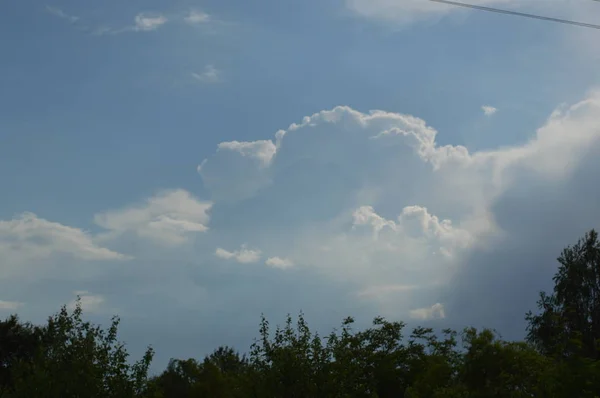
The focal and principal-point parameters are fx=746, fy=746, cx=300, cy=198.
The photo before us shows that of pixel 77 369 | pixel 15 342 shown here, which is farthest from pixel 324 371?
pixel 15 342

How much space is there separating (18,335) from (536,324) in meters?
50.0

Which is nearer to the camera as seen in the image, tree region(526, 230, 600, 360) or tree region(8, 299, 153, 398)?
tree region(8, 299, 153, 398)

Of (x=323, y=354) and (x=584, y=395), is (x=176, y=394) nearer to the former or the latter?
(x=323, y=354)

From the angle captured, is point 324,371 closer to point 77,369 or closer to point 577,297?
point 77,369

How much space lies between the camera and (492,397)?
34.1 m

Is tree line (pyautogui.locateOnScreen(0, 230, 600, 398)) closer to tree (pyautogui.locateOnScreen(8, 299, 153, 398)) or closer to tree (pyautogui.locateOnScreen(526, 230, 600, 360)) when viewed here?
tree (pyautogui.locateOnScreen(8, 299, 153, 398))

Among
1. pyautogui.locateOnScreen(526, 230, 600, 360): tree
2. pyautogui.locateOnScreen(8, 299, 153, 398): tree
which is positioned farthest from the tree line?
pyautogui.locateOnScreen(526, 230, 600, 360): tree

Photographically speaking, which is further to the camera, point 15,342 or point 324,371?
point 15,342

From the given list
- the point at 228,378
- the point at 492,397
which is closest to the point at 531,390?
the point at 492,397

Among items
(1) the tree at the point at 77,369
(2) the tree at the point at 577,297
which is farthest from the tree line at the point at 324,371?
(2) the tree at the point at 577,297

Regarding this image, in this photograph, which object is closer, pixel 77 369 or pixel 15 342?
pixel 77 369

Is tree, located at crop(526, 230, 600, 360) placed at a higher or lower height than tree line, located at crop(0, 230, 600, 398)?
higher

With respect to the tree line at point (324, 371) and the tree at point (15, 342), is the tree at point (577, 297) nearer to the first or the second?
the tree line at point (324, 371)

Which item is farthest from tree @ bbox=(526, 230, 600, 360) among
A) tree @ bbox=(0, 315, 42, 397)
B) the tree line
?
tree @ bbox=(0, 315, 42, 397)
